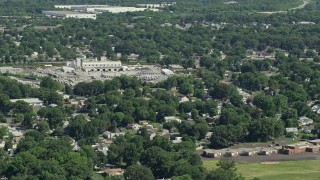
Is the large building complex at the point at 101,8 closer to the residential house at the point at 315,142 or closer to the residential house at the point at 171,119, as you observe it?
the residential house at the point at 171,119

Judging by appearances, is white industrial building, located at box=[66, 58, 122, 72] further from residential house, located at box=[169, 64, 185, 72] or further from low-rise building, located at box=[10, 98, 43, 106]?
low-rise building, located at box=[10, 98, 43, 106]

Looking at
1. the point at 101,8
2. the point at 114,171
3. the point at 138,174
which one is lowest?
the point at 101,8

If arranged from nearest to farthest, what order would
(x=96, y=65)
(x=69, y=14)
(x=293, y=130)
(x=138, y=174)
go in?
(x=138, y=174)
(x=293, y=130)
(x=96, y=65)
(x=69, y=14)

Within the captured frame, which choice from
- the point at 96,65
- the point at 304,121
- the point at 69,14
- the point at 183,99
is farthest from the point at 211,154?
the point at 69,14

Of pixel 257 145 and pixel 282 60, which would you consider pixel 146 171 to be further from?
pixel 282 60

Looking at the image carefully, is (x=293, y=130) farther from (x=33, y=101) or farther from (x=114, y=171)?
(x=33, y=101)

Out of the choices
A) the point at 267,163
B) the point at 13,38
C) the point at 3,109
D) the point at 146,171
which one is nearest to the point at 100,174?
the point at 146,171

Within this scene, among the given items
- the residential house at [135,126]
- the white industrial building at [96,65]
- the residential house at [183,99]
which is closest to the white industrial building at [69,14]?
the white industrial building at [96,65]
